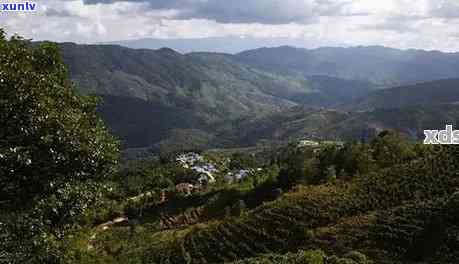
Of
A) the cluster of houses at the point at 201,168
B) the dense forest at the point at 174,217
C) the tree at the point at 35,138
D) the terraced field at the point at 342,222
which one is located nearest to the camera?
the tree at the point at 35,138

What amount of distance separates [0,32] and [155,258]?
30.4 m

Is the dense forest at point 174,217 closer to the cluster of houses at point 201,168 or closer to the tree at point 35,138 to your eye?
the tree at point 35,138

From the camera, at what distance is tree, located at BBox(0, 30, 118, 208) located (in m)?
17.9

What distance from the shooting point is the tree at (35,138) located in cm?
1792

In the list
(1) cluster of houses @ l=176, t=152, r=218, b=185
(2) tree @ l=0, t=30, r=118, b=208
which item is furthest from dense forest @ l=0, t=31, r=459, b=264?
(1) cluster of houses @ l=176, t=152, r=218, b=185

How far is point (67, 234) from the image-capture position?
2025 cm

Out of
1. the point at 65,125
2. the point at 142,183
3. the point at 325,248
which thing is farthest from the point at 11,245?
the point at 142,183

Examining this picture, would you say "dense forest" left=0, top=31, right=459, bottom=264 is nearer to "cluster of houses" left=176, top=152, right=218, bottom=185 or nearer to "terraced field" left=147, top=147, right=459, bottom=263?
"terraced field" left=147, top=147, right=459, bottom=263

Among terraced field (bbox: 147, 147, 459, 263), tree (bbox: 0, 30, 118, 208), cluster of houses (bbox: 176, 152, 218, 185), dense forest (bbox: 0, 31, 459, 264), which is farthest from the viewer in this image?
cluster of houses (bbox: 176, 152, 218, 185)

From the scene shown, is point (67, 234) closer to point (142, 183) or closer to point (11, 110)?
point (11, 110)

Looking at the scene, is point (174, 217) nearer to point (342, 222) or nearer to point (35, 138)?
point (342, 222)

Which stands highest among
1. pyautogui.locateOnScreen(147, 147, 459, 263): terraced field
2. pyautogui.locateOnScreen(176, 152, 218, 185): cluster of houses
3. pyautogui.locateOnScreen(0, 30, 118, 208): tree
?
pyautogui.locateOnScreen(0, 30, 118, 208): tree

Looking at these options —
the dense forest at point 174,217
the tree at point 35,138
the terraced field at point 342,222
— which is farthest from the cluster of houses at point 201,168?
the tree at point 35,138

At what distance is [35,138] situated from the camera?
714 inches
